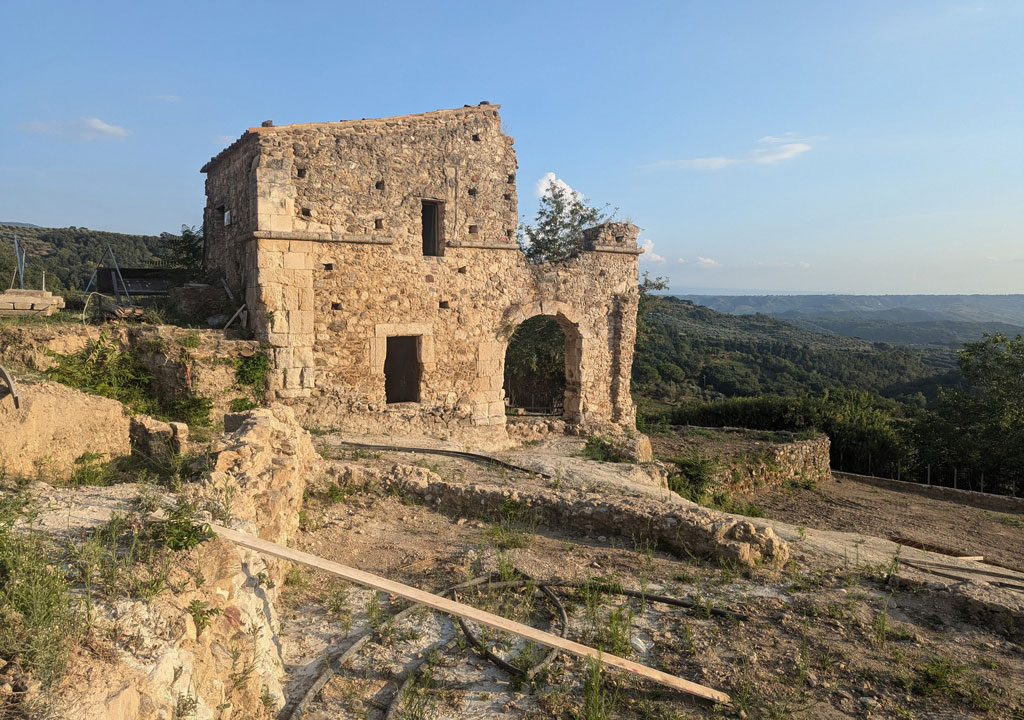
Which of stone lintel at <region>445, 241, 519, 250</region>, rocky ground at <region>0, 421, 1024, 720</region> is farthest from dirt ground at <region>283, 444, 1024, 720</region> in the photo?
stone lintel at <region>445, 241, 519, 250</region>

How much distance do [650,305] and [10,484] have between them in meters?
24.0

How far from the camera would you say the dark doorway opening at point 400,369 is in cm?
1500

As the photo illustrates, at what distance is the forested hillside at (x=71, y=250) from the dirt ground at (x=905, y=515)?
30087 mm

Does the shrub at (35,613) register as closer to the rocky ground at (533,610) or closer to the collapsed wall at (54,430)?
the rocky ground at (533,610)

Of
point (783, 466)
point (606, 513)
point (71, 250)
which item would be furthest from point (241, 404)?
point (71, 250)

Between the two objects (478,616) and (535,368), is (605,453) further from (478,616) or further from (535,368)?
(535,368)

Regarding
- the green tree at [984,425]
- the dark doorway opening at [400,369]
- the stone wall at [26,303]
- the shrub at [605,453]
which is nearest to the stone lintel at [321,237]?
the dark doorway opening at [400,369]

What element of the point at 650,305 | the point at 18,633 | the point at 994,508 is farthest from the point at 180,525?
the point at 650,305

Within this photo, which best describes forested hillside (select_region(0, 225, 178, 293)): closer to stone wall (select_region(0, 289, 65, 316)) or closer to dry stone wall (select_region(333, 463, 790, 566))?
stone wall (select_region(0, 289, 65, 316))

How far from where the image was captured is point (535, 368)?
22.2 m

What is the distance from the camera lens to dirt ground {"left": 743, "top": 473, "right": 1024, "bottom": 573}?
11.5m

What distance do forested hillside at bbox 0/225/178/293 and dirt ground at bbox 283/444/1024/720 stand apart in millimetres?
29857

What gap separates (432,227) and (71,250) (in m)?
39.8

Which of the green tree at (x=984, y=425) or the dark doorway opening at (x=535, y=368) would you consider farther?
the dark doorway opening at (x=535, y=368)
